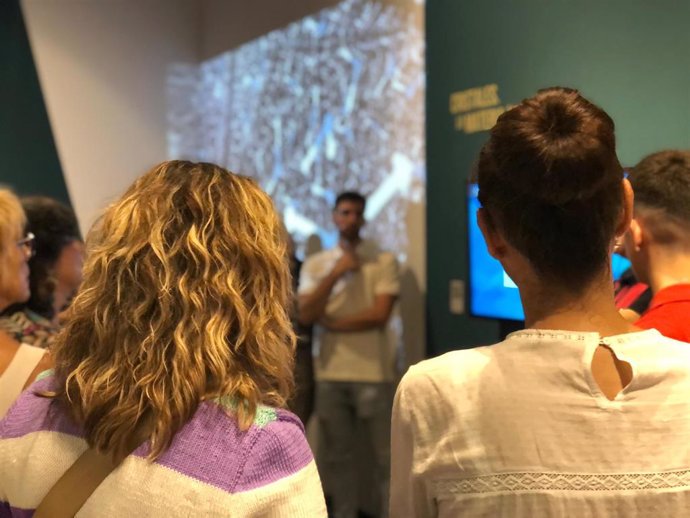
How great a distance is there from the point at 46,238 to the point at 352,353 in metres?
2.32

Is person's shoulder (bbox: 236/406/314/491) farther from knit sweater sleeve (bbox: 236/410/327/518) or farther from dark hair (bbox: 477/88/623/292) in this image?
dark hair (bbox: 477/88/623/292)

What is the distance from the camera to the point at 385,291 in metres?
4.77

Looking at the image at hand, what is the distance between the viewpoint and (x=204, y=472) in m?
1.19

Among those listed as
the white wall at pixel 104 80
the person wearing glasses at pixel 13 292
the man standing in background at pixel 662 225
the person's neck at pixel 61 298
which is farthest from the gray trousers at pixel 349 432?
the man standing in background at pixel 662 225

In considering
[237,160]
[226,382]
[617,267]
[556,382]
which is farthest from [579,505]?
[237,160]

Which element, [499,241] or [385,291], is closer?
[499,241]

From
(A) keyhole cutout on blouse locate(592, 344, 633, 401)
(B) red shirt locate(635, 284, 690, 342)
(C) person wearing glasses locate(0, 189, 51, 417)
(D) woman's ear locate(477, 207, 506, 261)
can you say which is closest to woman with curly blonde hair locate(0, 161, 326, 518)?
(D) woman's ear locate(477, 207, 506, 261)

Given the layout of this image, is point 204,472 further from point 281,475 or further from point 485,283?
point 485,283

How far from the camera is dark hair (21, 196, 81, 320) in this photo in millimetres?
2670

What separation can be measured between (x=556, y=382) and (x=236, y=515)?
47cm

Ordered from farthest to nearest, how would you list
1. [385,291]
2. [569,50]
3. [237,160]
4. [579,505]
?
[237,160] → [385,291] → [569,50] → [579,505]

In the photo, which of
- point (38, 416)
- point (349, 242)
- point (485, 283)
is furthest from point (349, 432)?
point (38, 416)

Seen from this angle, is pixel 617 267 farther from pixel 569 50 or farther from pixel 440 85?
pixel 440 85

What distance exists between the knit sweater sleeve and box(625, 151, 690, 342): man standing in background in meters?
0.97
